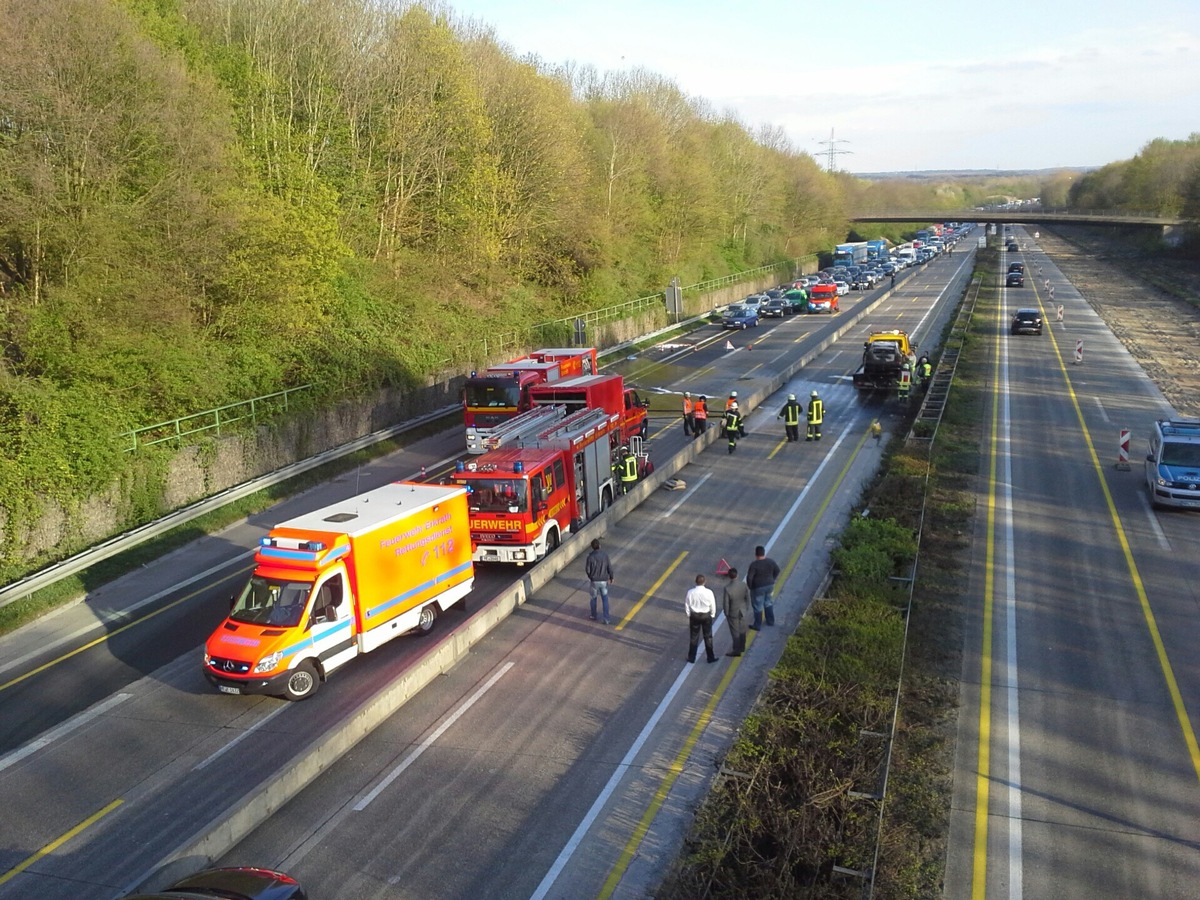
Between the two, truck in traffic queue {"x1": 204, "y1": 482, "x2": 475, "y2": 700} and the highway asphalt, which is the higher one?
truck in traffic queue {"x1": 204, "y1": 482, "x2": 475, "y2": 700}

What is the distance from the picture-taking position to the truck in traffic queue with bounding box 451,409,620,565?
60.3 feet

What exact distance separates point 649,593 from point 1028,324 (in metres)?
41.9

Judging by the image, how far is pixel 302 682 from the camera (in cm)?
1377

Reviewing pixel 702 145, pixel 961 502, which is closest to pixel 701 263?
pixel 702 145

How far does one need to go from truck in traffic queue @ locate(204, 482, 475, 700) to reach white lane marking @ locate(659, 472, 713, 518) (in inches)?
324

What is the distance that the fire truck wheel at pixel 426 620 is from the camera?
52.1 feet

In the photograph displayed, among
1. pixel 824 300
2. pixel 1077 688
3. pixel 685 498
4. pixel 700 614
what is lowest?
pixel 1077 688

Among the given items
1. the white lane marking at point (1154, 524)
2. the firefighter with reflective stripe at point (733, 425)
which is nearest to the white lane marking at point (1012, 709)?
the white lane marking at point (1154, 524)

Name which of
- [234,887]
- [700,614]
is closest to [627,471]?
[700,614]

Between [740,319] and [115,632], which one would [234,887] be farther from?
[740,319]

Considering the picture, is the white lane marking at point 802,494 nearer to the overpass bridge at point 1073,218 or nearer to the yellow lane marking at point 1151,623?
the yellow lane marking at point 1151,623

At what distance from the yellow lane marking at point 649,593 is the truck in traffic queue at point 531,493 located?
2408mm

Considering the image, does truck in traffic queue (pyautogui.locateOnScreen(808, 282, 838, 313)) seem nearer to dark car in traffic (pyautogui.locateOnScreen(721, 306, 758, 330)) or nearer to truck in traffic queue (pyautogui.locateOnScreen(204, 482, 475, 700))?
dark car in traffic (pyautogui.locateOnScreen(721, 306, 758, 330))

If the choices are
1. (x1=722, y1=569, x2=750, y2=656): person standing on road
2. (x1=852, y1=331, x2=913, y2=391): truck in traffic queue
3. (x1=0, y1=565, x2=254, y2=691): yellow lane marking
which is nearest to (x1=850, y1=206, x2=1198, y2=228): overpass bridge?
(x1=852, y1=331, x2=913, y2=391): truck in traffic queue
